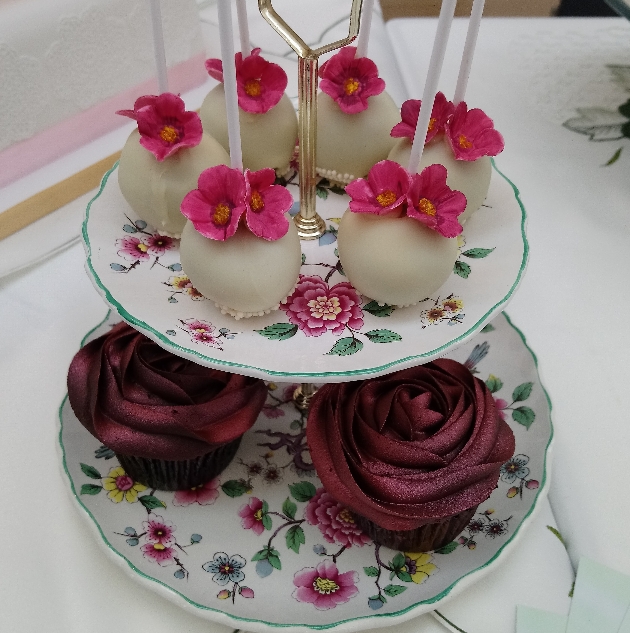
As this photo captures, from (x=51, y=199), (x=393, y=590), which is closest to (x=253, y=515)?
(x=393, y=590)

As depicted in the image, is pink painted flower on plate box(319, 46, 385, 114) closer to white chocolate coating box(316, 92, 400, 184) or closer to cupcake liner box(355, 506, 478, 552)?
white chocolate coating box(316, 92, 400, 184)

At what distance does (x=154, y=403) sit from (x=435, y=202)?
0.91ft

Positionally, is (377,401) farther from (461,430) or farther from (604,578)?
(604,578)

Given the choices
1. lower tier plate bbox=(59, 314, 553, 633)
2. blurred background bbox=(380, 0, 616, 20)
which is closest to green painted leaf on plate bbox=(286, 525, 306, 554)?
lower tier plate bbox=(59, 314, 553, 633)

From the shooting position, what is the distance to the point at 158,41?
48 centimetres

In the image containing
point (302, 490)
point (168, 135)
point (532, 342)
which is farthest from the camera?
point (532, 342)

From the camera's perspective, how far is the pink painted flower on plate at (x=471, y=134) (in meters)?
0.52

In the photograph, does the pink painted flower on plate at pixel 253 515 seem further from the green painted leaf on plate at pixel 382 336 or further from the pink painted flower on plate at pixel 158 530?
the green painted leaf on plate at pixel 382 336

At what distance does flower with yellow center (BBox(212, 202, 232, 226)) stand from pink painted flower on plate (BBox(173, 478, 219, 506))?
10.9 inches

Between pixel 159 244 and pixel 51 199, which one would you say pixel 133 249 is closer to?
pixel 159 244

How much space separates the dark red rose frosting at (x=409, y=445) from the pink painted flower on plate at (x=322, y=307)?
8 centimetres

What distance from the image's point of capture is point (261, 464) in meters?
0.65

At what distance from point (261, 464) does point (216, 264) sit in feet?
Answer: 0.84

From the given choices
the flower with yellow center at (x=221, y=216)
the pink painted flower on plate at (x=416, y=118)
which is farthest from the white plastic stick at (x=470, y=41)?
the flower with yellow center at (x=221, y=216)
